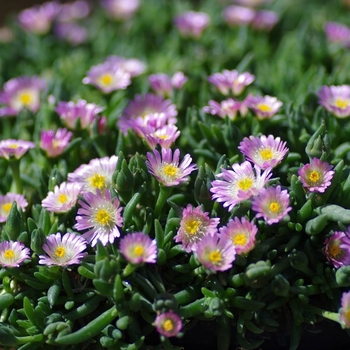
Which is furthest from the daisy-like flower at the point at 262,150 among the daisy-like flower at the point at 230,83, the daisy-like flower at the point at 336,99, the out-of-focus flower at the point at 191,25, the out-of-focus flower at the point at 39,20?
the out-of-focus flower at the point at 39,20

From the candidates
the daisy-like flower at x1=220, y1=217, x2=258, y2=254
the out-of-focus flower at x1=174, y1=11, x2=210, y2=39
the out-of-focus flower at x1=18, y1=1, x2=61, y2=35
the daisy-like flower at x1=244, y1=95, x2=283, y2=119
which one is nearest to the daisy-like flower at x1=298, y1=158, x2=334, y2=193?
the daisy-like flower at x1=220, y1=217, x2=258, y2=254

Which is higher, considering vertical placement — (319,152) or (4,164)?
(319,152)

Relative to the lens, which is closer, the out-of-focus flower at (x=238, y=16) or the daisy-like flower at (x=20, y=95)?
the daisy-like flower at (x=20, y=95)

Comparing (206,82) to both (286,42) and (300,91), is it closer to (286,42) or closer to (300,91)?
(300,91)

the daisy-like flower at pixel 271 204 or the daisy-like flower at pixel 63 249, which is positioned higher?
the daisy-like flower at pixel 271 204

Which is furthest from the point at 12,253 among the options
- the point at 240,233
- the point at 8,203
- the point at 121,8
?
the point at 121,8

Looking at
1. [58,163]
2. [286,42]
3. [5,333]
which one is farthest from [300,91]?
[5,333]

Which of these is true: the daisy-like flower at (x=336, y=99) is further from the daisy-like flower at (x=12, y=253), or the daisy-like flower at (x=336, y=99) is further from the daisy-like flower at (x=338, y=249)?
the daisy-like flower at (x=12, y=253)
